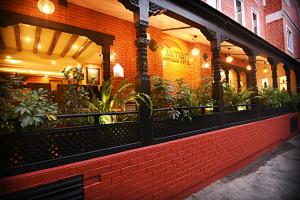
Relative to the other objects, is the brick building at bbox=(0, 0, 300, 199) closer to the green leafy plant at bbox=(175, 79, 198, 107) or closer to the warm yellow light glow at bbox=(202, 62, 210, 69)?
the warm yellow light glow at bbox=(202, 62, 210, 69)

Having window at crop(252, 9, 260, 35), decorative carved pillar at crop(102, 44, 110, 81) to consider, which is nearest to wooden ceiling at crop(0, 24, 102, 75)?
decorative carved pillar at crop(102, 44, 110, 81)

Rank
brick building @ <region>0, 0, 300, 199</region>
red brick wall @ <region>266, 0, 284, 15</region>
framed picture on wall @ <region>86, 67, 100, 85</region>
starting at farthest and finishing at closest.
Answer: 1. red brick wall @ <region>266, 0, 284, 15</region>
2. framed picture on wall @ <region>86, 67, 100, 85</region>
3. brick building @ <region>0, 0, 300, 199</region>

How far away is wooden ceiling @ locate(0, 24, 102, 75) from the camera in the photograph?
708 cm

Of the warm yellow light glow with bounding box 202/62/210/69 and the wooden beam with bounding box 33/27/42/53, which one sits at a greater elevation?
the wooden beam with bounding box 33/27/42/53

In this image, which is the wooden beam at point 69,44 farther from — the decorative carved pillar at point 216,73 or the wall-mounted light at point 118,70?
the decorative carved pillar at point 216,73

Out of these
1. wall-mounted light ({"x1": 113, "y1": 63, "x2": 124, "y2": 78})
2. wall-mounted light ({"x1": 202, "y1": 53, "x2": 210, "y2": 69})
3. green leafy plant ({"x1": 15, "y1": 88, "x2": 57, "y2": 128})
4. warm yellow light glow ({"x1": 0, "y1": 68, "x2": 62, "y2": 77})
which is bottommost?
green leafy plant ({"x1": 15, "y1": 88, "x2": 57, "y2": 128})

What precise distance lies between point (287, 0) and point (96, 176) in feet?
73.8

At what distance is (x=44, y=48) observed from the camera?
29.9 ft

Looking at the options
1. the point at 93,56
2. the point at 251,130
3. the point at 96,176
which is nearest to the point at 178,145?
the point at 96,176

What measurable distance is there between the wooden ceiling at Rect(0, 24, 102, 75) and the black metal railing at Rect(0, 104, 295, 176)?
4.79 m

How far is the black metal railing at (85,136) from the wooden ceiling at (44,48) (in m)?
4.79

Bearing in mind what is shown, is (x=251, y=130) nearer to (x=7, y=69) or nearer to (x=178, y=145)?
(x=178, y=145)

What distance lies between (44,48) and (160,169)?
7787 mm

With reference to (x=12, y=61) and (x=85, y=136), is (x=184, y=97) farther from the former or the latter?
(x=12, y=61)
